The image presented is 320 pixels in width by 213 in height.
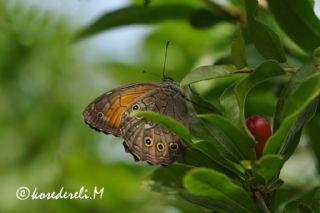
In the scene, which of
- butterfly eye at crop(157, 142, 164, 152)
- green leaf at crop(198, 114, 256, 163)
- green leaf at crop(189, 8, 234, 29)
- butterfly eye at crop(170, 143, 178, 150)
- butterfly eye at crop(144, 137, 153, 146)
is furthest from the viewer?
green leaf at crop(189, 8, 234, 29)

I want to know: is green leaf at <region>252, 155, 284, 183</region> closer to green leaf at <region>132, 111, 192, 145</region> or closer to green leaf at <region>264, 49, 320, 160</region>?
green leaf at <region>264, 49, 320, 160</region>

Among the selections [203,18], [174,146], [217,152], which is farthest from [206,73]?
[203,18]

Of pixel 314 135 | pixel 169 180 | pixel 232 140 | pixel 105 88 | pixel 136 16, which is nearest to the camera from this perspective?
pixel 232 140

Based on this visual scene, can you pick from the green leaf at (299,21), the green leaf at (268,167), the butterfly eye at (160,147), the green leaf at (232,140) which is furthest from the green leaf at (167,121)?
the green leaf at (299,21)

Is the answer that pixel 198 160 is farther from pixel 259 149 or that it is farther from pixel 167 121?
pixel 167 121

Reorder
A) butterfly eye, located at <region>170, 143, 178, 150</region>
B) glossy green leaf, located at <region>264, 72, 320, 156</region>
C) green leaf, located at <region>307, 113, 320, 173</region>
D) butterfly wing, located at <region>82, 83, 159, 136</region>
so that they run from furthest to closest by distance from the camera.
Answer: green leaf, located at <region>307, 113, 320, 173</region>, butterfly wing, located at <region>82, 83, 159, 136</region>, butterfly eye, located at <region>170, 143, 178, 150</region>, glossy green leaf, located at <region>264, 72, 320, 156</region>

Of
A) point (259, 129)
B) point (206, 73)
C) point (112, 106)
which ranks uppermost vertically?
point (112, 106)

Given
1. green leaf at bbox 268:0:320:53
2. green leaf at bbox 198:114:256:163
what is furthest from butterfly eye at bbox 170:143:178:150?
green leaf at bbox 268:0:320:53
